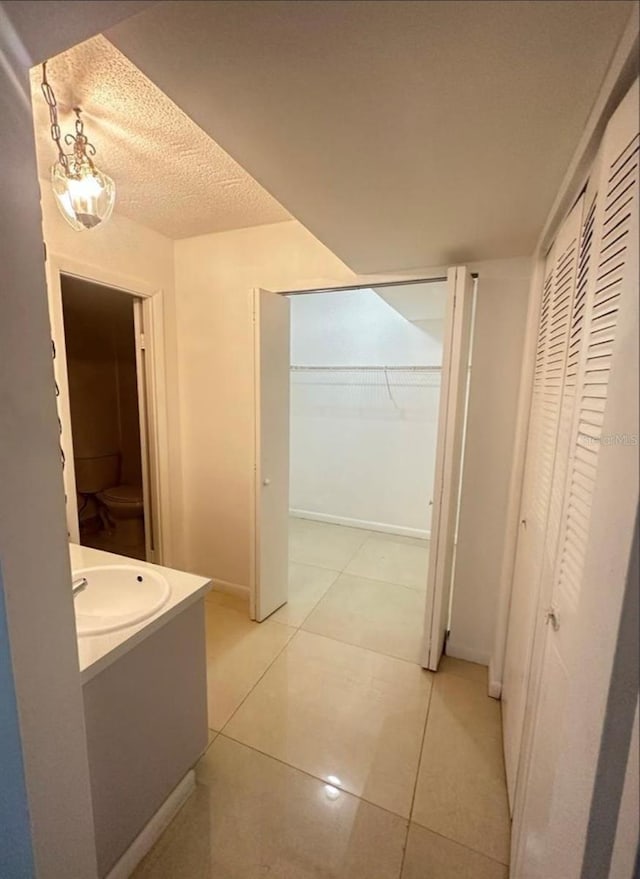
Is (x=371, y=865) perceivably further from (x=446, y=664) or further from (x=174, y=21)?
(x=174, y=21)

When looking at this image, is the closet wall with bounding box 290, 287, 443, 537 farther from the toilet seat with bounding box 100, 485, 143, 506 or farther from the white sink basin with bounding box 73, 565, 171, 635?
the white sink basin with bounding box 73, 565, 171, 635

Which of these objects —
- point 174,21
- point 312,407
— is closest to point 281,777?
point 174,21

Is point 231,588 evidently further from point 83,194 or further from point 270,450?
point 83,194

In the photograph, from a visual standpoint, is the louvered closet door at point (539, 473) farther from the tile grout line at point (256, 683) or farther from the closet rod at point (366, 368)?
the closet rod at point (366, 368)

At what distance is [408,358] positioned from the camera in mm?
3486

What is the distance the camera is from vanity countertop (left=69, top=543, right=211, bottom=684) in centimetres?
95

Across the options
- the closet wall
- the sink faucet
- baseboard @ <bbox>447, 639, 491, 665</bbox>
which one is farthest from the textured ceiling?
baseboard @ <bbox>447, 639, 491, 665</bbox>

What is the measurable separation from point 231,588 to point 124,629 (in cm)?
163

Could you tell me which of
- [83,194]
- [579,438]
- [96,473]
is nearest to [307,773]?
[579,438]

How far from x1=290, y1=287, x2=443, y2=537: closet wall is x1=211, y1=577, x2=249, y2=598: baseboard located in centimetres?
159

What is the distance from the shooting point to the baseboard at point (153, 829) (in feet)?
3.61

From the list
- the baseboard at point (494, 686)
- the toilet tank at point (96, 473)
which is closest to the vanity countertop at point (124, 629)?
the baseboard at point (494, 686)

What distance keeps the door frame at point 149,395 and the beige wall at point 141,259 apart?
0.03 meters

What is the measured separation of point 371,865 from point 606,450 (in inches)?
57.4
